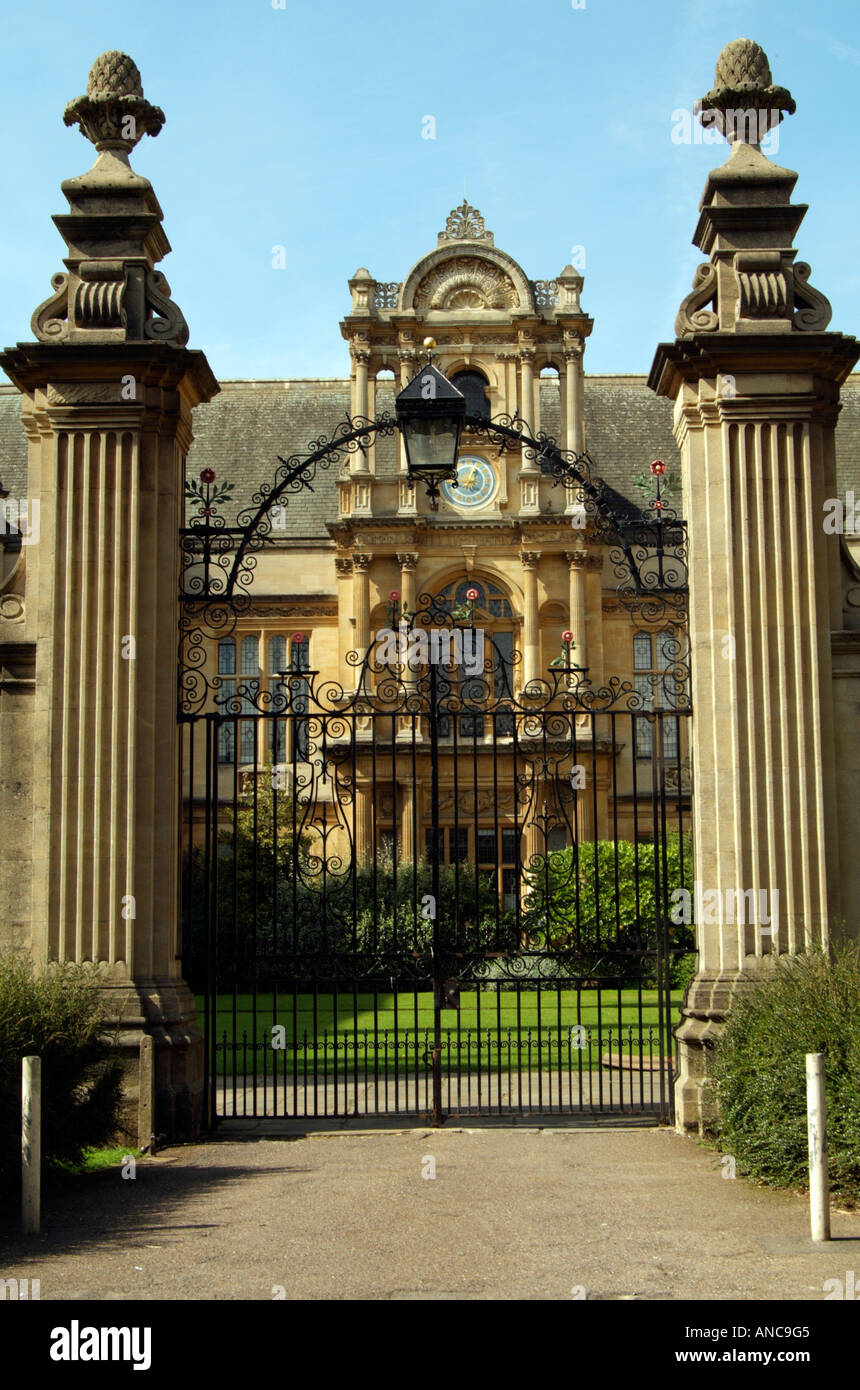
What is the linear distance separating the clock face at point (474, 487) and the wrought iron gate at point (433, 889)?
3722mm

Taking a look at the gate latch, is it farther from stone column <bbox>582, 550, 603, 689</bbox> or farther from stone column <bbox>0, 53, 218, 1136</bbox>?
stone column <bbox>582, 550, 603, 689</bbox>

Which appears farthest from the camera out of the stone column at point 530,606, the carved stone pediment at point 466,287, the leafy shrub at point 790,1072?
the carved stone pediment at point 466,287

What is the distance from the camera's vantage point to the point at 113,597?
989 cm

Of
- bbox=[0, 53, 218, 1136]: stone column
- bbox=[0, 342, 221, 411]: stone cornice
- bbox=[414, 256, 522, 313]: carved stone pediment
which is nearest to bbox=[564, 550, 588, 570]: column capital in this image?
bbox=[414, 256, 522, 313]: carved stone pediment

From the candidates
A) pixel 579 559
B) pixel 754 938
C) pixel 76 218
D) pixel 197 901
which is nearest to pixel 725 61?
pixel 76 218

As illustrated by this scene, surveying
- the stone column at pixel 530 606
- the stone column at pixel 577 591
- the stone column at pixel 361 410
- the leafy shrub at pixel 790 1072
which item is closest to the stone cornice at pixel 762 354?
the leafy shrub at pixel 790 1072

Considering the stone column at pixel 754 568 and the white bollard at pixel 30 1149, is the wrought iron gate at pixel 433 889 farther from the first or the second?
the white bollard at pixel 30 1149

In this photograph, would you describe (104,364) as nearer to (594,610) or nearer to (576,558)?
(576,558)

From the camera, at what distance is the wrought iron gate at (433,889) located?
10.2 metres

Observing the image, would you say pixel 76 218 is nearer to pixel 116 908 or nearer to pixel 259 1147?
pixel 116 908

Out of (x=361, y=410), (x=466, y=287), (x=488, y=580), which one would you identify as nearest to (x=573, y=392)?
(x=466, y=287)

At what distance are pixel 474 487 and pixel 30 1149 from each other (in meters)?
27.3

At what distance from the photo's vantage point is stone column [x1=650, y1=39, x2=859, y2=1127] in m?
9.64

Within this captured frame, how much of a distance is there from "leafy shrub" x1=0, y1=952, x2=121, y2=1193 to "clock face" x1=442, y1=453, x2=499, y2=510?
25.2m
